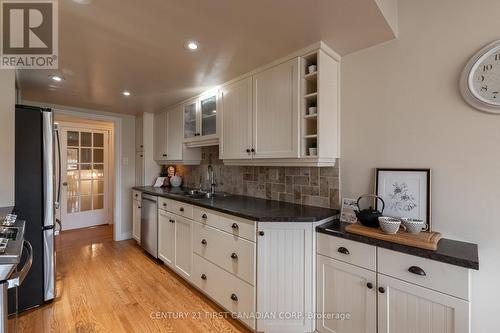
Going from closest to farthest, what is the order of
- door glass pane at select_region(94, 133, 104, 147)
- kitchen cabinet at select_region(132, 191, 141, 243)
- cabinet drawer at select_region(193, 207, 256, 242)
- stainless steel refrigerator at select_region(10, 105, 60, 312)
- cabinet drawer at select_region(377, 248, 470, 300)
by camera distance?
1. cabinet drawer at select_region(377, 248, 470, 300)
2. cabinet drawer at select_region(193, 207, 256, 242)
3. stainless steel refrigerator at select_region(10, 105, 60, 312)
4. kitchen cabinet at select_region(132, 191, 141, 243)
5. door glass pane at select_region(94, 133, 104, 147)

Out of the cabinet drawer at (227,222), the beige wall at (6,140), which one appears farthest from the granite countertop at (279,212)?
the beige wall at (6,140)

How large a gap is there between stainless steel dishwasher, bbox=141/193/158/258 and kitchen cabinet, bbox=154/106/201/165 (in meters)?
0.67

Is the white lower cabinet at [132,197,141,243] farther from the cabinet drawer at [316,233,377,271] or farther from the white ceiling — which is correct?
the cabinet drawer at [316,233,377,271]

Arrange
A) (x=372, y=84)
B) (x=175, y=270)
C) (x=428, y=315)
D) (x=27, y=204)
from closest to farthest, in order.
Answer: (x=428, y=315) → (x=372, y=84) → (x=27, y=204) → (x=175, y=270)

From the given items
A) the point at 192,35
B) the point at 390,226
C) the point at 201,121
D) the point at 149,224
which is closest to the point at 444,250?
the point at 390,226

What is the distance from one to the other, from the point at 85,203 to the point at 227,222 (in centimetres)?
415

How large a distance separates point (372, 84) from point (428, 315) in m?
1.51

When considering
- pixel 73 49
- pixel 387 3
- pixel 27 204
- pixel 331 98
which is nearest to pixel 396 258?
pixel 331 98

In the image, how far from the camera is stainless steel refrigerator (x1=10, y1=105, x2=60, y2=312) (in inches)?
79.1

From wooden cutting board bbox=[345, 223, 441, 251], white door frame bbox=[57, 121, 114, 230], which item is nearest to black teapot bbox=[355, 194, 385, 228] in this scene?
wooden cutting board bbox=[345, 223, 441, 251]

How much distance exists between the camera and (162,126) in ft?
12.5

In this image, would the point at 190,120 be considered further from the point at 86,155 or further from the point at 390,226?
the point at 86,155

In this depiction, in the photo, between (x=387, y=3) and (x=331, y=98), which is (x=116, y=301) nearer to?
(x=331, y=98)

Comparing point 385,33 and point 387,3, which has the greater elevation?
point 387,3
